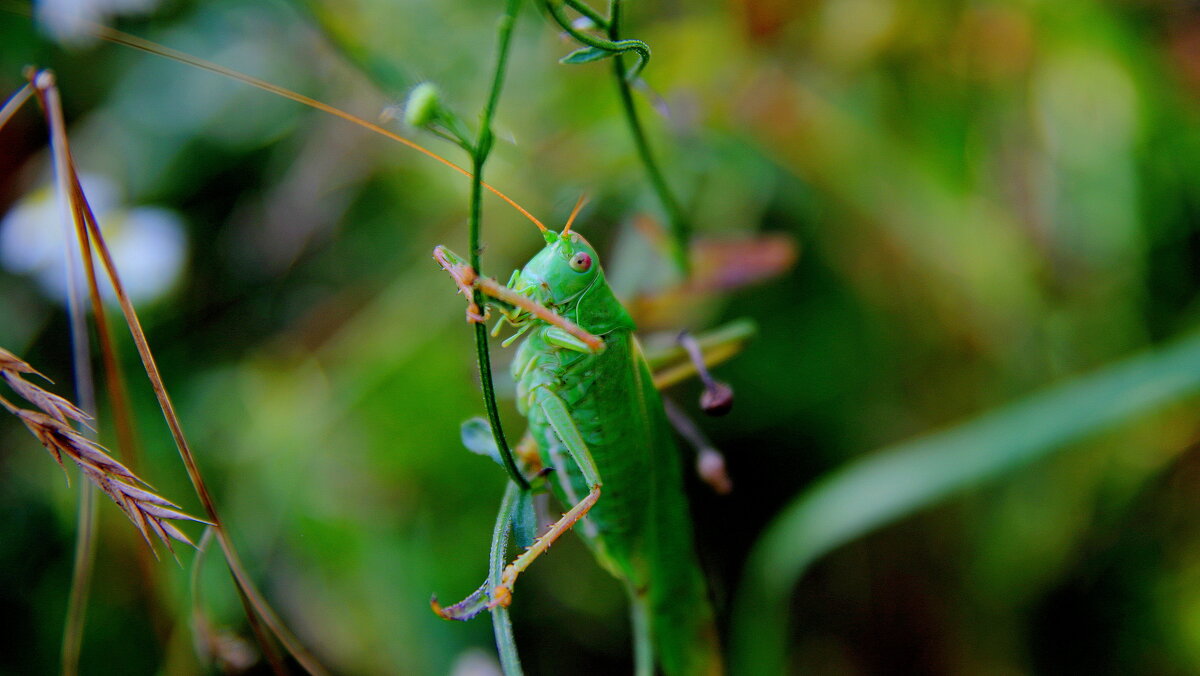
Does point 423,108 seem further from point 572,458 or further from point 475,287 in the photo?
point 572,458

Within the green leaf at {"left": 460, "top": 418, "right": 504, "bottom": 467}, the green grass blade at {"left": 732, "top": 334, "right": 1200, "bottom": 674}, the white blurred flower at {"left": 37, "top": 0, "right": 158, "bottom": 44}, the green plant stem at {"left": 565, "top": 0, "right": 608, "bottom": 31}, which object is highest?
the white blurred flower at {"left": 37, "top": 0, "right": 158, "bottom": 44}

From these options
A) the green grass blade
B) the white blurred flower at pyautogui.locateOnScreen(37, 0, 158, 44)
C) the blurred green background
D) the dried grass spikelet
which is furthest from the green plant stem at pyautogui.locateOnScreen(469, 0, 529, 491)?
the white blurred flower at pyautogui.locateOnScreen(37, 0, 158, 44)

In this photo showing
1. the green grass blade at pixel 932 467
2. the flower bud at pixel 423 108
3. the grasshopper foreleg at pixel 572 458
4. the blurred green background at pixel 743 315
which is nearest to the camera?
the flower bud at pixel 423 108

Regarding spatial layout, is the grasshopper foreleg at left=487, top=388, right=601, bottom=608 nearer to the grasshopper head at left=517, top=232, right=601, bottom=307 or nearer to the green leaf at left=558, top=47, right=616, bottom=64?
the grasshopper head at left=517, top=232, right=601, bottom=307

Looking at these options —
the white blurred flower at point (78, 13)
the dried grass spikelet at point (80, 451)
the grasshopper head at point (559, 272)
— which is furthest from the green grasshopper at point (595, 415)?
the white blurred flower at point (78, 13)

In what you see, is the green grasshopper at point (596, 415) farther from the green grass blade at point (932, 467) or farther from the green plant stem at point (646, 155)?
the green grass blade at point (932, 467)
